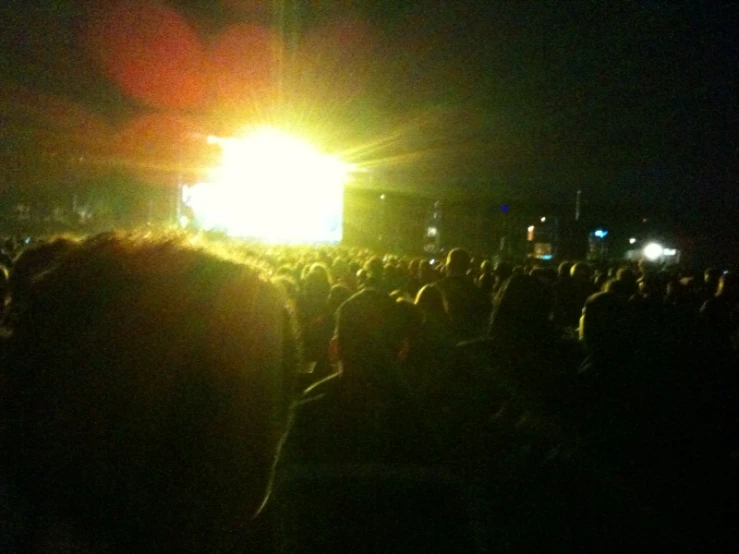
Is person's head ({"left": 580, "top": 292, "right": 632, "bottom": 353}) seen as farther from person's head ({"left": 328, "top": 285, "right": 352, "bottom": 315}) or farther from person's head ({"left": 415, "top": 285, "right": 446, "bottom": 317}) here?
person's head ({"left": 328, "top": 285, "right": 352, "bottom": 315})

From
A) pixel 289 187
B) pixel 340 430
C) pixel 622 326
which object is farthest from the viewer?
pixel 289 187

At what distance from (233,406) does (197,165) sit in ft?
121

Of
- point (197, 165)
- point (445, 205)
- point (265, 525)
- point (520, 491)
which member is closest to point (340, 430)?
point (265, 525)

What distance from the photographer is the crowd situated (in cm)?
120

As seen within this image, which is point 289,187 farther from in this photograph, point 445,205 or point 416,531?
point 416,531

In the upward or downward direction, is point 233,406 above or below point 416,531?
above

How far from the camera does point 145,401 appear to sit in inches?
47.8

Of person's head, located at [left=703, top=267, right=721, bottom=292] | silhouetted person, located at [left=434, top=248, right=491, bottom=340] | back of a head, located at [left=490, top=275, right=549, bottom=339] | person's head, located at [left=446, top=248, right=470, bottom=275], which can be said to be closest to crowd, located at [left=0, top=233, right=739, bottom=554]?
back of a head, located at [left=490, top=275, right=549, bottom=339]

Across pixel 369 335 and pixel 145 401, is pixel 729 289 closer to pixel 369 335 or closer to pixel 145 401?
pixel 369 335

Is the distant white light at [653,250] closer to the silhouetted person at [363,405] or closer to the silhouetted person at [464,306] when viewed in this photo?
the silhouetted person at [464,306]

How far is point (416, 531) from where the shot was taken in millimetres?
2182

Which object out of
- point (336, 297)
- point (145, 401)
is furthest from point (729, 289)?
point (145, 401)

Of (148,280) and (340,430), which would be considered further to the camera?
(340,430)

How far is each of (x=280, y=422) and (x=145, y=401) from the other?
0.76ft
